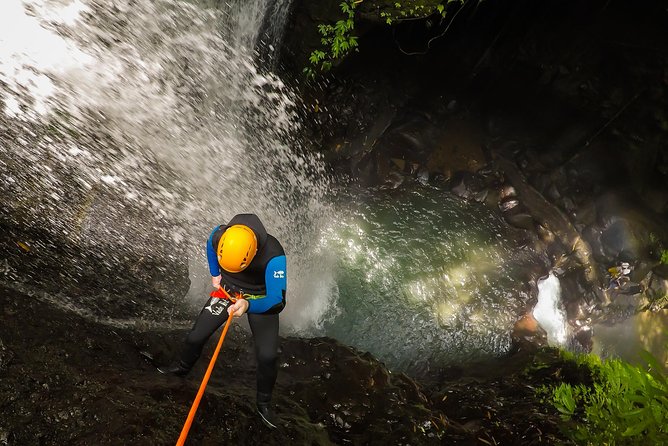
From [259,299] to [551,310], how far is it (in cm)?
987

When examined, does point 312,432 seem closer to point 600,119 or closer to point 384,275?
point 384,275

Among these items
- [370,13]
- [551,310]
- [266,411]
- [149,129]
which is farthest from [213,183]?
[551,310]

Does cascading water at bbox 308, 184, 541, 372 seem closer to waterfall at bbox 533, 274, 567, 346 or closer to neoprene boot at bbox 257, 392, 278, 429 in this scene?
waterfall at bbox 533, 274, 567, 346

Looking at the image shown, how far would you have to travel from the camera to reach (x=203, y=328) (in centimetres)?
337

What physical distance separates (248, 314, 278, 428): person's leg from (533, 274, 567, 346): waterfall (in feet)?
29.3

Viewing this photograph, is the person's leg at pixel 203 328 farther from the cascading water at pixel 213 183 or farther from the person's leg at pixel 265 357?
the cascading water at pixel 213 183

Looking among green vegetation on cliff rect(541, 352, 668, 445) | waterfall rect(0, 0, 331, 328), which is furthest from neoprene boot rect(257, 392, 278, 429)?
green vegetation on cliff rect(541, 352, 668, 445)

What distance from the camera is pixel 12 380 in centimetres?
252

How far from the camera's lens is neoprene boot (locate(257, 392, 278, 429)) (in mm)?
3332

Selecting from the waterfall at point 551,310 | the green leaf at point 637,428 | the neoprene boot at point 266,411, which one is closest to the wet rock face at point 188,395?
the neoprene boot at point 266,411

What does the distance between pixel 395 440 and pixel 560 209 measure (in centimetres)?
912

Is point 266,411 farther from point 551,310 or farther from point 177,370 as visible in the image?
point 551,310

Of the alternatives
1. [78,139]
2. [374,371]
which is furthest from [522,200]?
[78,139]

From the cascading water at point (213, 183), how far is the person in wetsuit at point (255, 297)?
1314 millimetres
